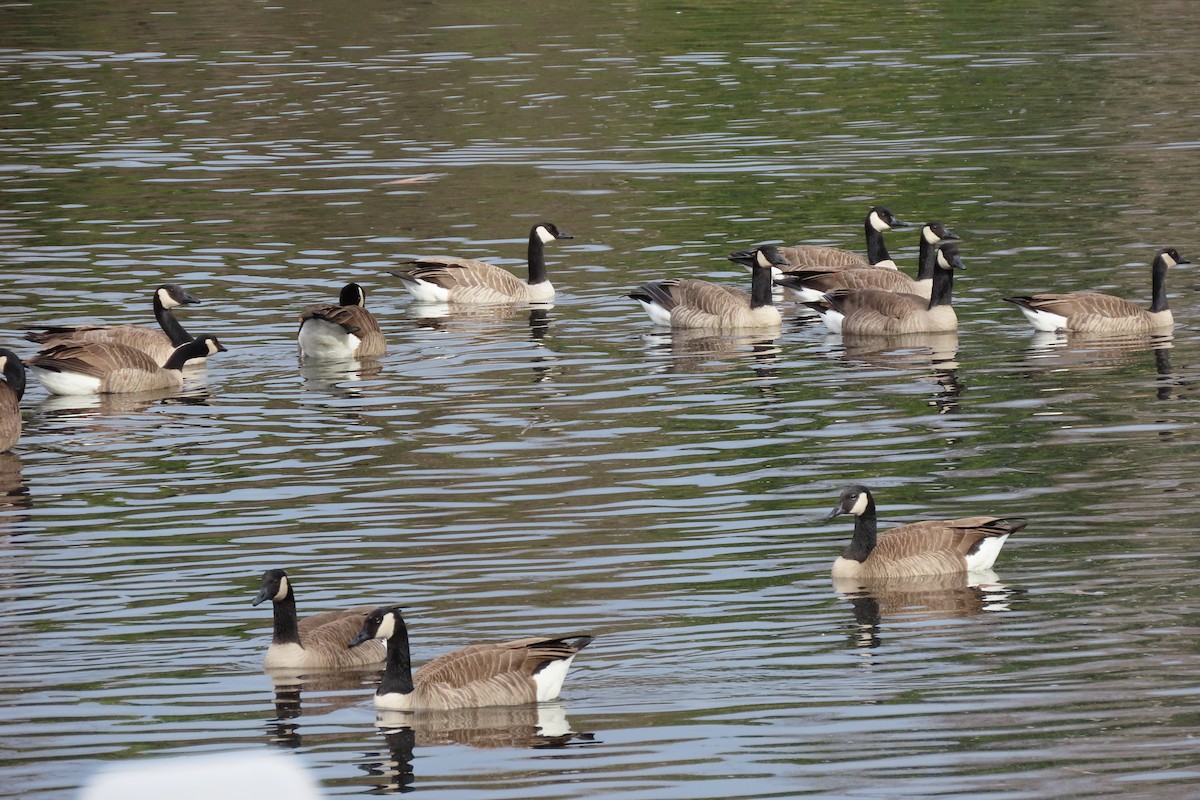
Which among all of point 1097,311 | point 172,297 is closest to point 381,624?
point 172,297

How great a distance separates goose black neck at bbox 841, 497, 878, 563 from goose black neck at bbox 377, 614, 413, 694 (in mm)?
3850

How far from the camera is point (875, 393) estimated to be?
20859mm

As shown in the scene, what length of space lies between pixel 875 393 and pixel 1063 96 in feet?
74.8

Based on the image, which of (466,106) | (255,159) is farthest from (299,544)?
(466,106)

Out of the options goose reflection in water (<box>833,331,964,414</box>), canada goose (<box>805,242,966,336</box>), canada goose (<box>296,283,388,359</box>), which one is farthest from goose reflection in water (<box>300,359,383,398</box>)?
canada goose (<box>805,242,966,336</box>)

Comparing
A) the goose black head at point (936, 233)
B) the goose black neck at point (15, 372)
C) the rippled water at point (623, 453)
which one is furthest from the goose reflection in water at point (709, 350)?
the goose black neck at point (15, 372)

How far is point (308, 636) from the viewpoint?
12.8 meters

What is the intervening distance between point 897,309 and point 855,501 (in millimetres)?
10094

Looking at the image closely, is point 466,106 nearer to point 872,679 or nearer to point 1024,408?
point 1024,408

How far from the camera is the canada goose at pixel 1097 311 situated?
905 inches

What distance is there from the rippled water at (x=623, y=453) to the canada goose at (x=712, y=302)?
61cm

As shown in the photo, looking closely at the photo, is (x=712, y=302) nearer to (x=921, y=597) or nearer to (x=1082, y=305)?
(x=1082, y=305)

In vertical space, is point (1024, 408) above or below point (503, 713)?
above

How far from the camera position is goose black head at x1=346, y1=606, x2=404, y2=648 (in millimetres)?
11883
